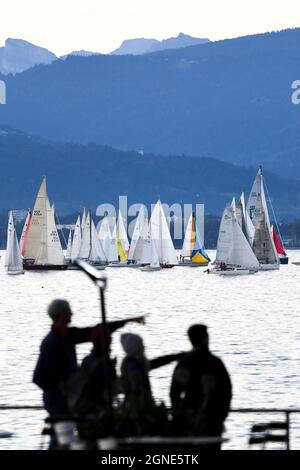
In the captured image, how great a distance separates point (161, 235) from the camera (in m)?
149

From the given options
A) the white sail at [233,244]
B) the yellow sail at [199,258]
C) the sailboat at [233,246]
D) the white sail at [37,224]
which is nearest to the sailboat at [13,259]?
the white sail at [37,224]

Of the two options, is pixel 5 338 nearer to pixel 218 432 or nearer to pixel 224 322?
pixel 224 322

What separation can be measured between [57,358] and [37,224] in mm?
124948

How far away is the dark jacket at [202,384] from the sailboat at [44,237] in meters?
124

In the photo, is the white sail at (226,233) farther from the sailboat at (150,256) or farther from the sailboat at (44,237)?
the sailboat at (44,237)

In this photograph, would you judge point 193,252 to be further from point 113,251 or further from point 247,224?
point 247,224

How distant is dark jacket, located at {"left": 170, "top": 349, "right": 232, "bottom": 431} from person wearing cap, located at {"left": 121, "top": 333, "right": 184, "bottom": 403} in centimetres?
20

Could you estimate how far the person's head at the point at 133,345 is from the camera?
12041mm

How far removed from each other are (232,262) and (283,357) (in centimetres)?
7977

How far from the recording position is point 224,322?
3130 inches

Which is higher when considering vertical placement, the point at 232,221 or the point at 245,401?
the point at 232,221

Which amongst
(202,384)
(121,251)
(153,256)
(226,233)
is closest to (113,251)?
(121,251)

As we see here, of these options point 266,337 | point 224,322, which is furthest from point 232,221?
point 266,337

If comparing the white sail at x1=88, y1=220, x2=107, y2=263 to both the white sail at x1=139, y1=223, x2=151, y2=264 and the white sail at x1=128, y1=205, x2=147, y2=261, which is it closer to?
the white sail at x1=128, y1=205, x2=147, y2=261
